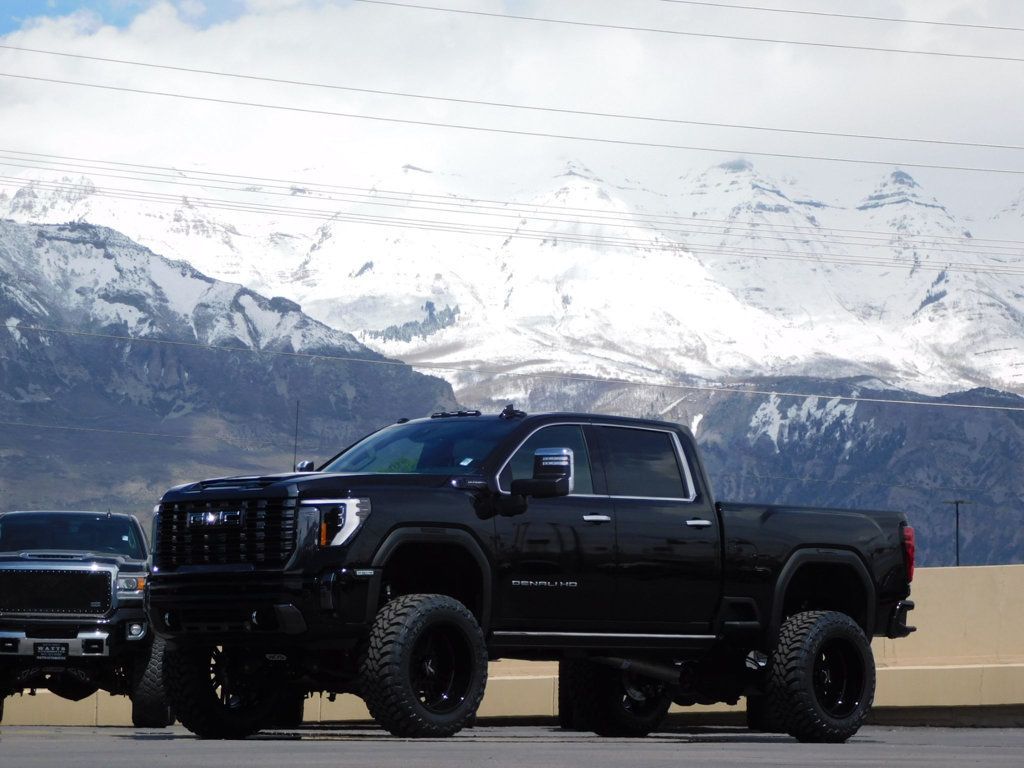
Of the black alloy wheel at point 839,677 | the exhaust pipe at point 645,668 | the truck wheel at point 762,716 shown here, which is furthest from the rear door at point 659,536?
the black alloy wheel at point 839,677

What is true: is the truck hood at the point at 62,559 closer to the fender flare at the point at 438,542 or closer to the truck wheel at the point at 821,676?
the fender flare at the point at 438,542

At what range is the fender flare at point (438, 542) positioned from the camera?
1089 cm

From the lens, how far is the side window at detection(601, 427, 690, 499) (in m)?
12.6

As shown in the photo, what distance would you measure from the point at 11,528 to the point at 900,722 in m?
9.35

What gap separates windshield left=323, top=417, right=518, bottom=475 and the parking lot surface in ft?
5.91

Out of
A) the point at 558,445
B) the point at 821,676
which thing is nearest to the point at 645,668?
the point at 821,676

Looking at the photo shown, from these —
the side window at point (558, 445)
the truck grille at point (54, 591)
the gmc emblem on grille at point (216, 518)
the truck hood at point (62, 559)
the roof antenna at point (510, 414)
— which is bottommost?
the truck grille at point (54, 591)

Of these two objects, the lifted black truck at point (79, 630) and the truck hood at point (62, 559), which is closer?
the lifted black truck at point (79, 630)

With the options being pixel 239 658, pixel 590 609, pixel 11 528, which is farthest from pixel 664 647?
pixel 11 528

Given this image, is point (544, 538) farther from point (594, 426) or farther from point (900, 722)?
point (900, 722)

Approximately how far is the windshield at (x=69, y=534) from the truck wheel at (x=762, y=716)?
7.21 m

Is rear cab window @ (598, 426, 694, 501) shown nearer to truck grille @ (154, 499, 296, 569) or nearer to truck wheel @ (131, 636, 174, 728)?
truck grille @ (154, 499, 296, 569)

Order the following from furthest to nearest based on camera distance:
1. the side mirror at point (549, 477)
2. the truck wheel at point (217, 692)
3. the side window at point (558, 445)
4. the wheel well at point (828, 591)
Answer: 1. the wheel well at point (828, 591)
2. the truck wheel at point (217, 692)
3. the side window at point (558, 445)
4. the side mirror at point (549, 477)

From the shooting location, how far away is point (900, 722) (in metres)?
18.6
